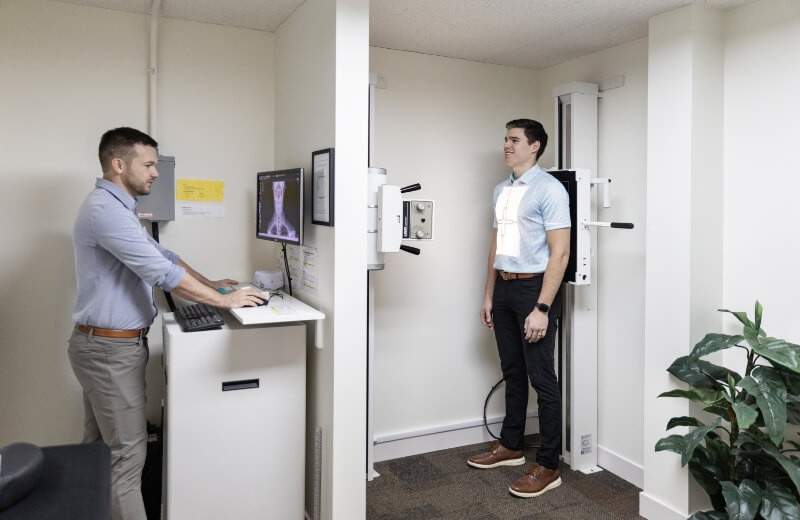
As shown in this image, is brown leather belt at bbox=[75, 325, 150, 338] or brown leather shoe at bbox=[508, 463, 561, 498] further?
brown leather shoe at bbox=[508, 463, 561, 498]

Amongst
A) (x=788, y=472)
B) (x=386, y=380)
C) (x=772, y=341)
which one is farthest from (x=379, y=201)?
(x=788, y=472)

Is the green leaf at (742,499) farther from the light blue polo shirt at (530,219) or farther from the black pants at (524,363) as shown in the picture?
the light blue polo shirt at (530,219)

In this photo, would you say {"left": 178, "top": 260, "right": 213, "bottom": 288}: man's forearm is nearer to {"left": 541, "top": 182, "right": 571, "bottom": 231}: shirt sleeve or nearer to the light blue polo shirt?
the light blue polo shirt

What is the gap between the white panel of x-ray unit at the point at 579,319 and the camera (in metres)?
3.11

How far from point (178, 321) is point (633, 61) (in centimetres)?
257

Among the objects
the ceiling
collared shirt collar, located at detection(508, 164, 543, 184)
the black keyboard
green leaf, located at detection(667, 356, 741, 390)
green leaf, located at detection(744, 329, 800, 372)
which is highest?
the ceiling

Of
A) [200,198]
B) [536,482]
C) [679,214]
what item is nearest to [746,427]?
[679,214]

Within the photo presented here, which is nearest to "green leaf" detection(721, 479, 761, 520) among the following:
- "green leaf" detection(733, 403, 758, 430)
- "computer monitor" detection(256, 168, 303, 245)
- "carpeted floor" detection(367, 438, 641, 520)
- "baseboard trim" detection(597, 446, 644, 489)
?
"green leaf" detection(733, 403, 758, 430)

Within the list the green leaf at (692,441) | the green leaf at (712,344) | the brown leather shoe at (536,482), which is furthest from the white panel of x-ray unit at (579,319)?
the green leaf at (692,441)

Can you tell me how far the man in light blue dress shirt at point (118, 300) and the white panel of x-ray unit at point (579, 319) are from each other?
180cm

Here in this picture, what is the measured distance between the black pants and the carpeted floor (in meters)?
0.19

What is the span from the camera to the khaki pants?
2205 mm

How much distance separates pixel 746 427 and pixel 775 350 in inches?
12.1

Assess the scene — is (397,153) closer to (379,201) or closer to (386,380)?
(379,201)
